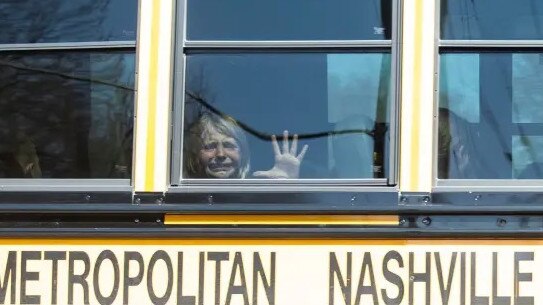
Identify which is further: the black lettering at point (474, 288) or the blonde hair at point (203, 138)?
the blonde hair at point (203, 138)

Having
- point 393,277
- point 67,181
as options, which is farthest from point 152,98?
point 393,277

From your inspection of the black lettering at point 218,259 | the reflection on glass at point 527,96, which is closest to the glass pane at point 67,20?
the black lettering at point 218,259

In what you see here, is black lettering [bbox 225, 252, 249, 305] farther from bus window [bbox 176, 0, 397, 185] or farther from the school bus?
bus window [bbox 176, 0, 397, 185]

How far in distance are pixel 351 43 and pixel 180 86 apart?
479mm

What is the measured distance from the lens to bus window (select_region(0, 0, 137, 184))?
105 inches

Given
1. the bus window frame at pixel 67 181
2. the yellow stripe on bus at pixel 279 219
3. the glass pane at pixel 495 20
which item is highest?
the glass pane at pixel 495 20

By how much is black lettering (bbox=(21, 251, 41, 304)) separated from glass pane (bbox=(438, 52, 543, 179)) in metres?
1.14

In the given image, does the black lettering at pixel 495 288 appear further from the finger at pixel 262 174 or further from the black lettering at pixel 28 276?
the black lettering at pixel 28 276

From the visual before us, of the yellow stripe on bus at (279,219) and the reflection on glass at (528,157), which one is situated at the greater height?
the reflection on glass at (528,157)

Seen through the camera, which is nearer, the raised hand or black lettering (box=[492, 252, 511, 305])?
black lettering (box=[492, 252, 511, 305])

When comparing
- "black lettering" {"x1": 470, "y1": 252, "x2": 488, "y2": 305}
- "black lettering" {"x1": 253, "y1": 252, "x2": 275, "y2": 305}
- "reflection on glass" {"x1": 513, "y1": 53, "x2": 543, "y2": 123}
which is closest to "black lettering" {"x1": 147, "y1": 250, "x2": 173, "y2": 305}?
"black lettering" {"x1": 253, "y1": 252, "x2": 275, "y2": 305}

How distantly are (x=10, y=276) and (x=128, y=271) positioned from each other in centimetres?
33

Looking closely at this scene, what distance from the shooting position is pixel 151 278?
2586mm

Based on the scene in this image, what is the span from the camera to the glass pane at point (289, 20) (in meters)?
2.62
